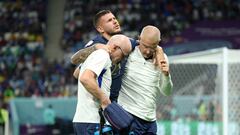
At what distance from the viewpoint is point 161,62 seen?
675 centimetres

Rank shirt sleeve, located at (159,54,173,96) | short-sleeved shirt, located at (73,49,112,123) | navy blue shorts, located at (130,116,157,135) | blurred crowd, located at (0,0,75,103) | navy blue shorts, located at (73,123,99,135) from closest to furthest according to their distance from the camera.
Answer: short-sleeved shirt, located at (73,49,112,123), navy blue shorts, located at (73,123,99,135), shirt sleeve, located at (159,54,173,96), navy blue shorts, located at (130,116,157,135), blurred crowd, located at (0,0,75,103)

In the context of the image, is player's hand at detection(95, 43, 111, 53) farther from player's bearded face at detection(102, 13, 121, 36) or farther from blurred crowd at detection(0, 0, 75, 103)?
blurred crowd at detection(0, 0, 75, 103)

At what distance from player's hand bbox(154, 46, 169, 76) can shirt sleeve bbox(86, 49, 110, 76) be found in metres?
0.61

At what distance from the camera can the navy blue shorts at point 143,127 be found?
7.07 meters

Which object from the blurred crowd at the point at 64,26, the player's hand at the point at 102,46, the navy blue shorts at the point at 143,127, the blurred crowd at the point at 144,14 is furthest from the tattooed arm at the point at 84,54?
the blurred crowd at the point at 144,14

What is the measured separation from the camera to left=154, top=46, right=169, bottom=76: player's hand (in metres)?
6.72

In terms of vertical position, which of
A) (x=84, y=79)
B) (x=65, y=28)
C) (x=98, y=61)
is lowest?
(x=65, y=28)

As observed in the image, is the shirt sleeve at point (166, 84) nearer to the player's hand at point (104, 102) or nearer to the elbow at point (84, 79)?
the player's hand at point (104, 102)

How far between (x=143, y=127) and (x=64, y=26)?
23.4 metres

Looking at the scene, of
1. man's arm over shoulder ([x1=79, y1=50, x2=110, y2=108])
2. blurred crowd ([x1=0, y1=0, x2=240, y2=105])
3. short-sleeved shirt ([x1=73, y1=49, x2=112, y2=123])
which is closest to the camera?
man's arm over shoulder ([x1=79, y1=50, x2=110, y2=108])

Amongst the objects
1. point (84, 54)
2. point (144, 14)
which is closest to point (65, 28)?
point (144, 14)

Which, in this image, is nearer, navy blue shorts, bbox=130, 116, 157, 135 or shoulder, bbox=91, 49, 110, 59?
shoulder, bbox=91, 49, 110, 59

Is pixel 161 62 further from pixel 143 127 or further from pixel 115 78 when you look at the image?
pixel 143 127

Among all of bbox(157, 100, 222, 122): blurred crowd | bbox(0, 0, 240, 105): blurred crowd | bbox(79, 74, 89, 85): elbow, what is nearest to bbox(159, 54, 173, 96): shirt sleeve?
bbox(79, 74, 89, 85): elbow
